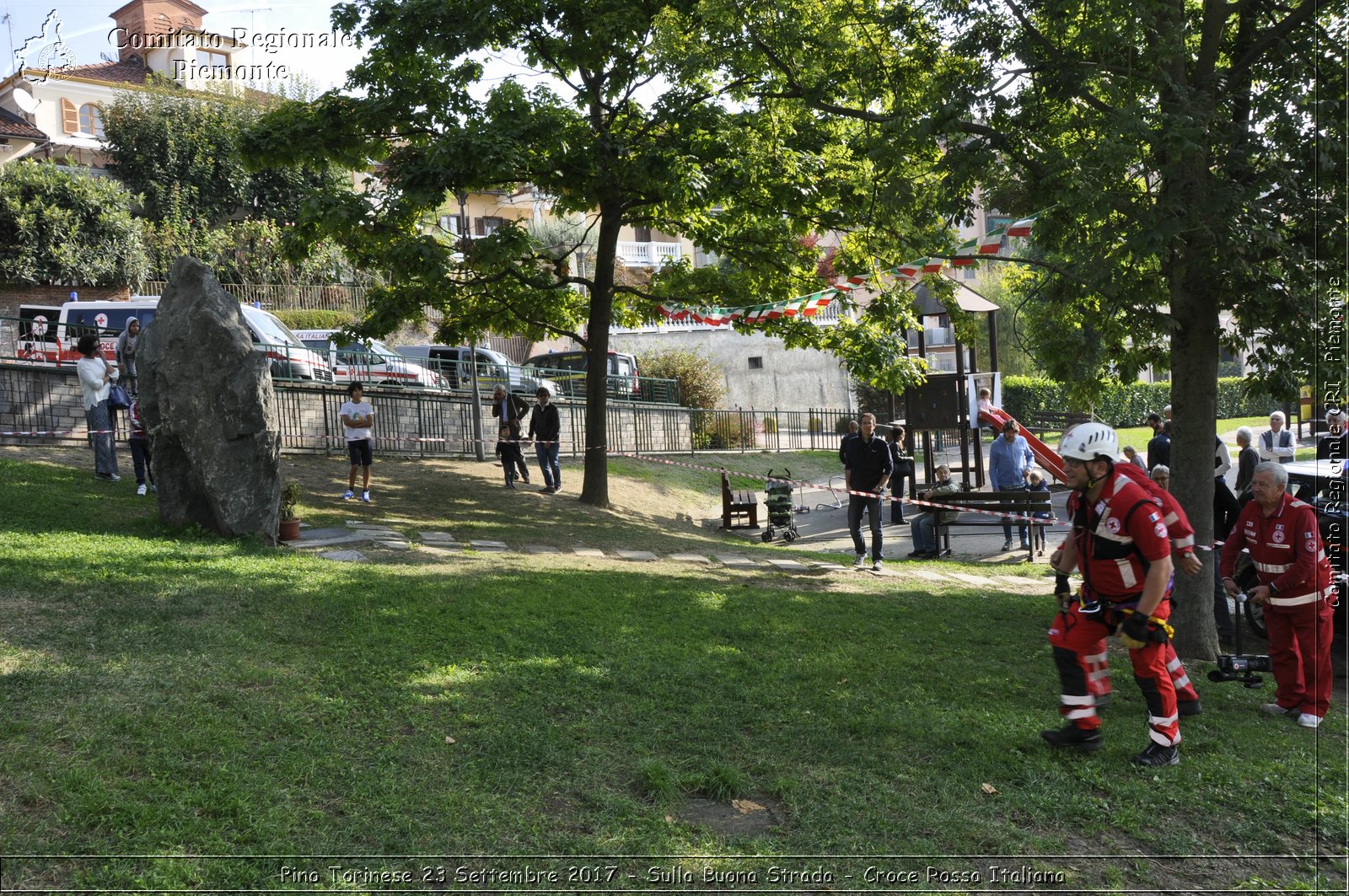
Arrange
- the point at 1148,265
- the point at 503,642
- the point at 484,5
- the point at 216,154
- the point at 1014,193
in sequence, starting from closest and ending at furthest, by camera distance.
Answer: the point at 503,642, the point at 1148,265, the point at 1014,193, the point at 484,5, the point at 216,154

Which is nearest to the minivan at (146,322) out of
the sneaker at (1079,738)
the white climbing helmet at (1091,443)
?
the white climbing helmet at (1091,443)

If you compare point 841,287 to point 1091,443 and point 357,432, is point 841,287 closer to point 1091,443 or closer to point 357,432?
point 357,432

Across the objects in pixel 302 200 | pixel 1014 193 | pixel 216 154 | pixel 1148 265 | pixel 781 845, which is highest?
pixel 216 154

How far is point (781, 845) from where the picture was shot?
4.55 meters

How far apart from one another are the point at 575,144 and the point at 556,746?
10846mm

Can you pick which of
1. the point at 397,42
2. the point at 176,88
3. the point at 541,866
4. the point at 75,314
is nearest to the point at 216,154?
the point at 176,88

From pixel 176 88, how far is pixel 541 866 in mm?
37697

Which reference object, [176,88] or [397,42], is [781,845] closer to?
[397,42]

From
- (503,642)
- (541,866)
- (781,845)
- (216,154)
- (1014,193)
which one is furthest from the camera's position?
(216,154)

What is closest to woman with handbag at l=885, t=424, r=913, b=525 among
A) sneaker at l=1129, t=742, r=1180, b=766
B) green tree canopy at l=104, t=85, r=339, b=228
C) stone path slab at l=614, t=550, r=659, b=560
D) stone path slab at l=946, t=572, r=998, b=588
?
stone path slab at l=946, t=572, r=998, b=588

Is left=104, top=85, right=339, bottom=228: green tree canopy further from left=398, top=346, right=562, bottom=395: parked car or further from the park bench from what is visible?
the park bench

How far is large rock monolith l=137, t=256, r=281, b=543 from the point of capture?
9836mm

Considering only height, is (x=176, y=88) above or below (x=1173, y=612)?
above

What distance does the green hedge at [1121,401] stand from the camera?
4062cm
